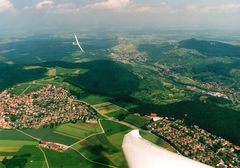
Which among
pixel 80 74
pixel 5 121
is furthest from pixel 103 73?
pixel 5 121

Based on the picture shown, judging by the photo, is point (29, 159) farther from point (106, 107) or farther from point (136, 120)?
point (106, 107)

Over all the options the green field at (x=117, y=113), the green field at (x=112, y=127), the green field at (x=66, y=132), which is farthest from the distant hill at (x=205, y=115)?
the green field at (x=66, y=132)

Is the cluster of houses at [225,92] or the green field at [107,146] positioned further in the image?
the cluster of houses at [225,92]

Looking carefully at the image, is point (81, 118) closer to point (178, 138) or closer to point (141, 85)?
point (178, 138)

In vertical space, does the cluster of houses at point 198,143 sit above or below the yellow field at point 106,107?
below

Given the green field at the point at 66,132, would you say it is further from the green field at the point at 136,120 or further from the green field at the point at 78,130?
the green field at the point at 136,120

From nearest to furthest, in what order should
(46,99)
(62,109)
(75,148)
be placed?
(75,148) < (62,109) < (46,99)

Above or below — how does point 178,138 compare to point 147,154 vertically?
below
